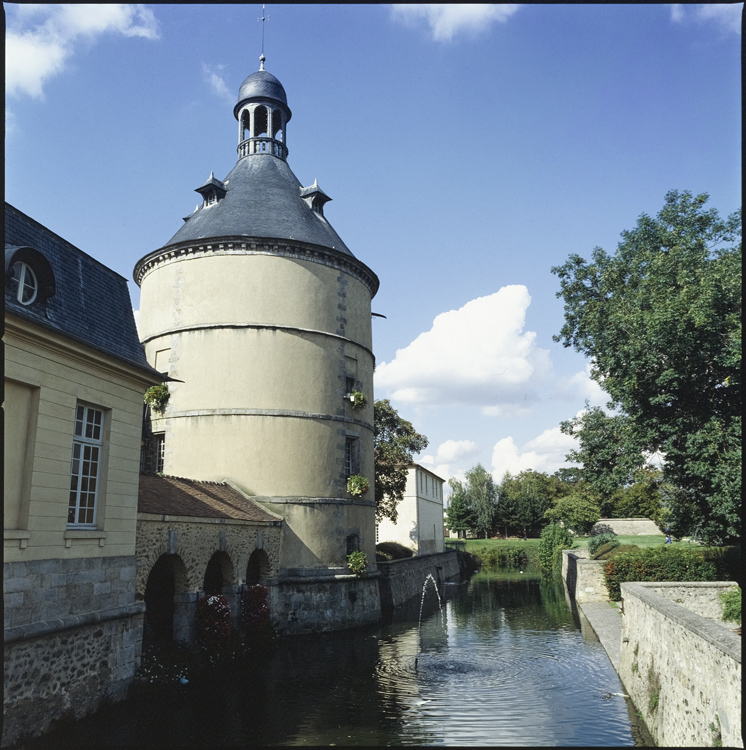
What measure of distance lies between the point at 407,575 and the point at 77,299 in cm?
2318

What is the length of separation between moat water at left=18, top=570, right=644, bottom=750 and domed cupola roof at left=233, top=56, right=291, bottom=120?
822 inches

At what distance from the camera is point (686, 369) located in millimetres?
17781

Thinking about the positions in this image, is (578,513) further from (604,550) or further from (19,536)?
(19,536)

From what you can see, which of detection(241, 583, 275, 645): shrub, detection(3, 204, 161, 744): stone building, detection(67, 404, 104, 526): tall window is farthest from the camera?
detection(241, 583, 275, 645): shrub

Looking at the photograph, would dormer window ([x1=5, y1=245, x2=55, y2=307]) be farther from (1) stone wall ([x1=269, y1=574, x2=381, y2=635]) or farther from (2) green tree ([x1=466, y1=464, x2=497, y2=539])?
(2) green tree ([x1=466, y1=464, x2=497, y2=539])

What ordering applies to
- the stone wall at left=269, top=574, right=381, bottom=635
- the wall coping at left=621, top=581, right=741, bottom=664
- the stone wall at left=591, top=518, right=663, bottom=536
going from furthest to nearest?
the stone wall at left=591, top=518, right=663, bottom=536 < the stone wall at left=269, top=574, right=381, bottom=635 < the wall coping at left=621, top=581, right=741, bottom=664

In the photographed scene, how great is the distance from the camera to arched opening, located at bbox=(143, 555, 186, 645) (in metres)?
15.5

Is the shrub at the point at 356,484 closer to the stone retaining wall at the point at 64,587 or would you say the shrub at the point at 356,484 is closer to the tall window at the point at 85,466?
the stone retaining wall at the point at 64,587

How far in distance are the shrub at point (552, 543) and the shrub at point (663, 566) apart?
2364 centimetres

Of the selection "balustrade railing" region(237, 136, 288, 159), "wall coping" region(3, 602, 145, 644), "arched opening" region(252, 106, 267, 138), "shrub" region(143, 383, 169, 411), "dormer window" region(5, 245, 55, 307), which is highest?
"arched opening" region(252, 106, 267, 138)

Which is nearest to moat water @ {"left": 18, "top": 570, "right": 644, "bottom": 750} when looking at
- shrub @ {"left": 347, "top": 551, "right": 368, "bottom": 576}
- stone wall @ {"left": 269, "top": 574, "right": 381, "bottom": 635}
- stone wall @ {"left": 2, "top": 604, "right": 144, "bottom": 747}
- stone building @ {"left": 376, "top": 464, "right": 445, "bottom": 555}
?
stone wall @ {"left": 2, "top": 604, "right": 144, "bottom": 747}

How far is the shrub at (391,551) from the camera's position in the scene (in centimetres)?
3844

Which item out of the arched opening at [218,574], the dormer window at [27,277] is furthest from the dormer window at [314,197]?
the dormer window at [27,277]

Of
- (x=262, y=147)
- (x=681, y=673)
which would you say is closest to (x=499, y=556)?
(x=262, y=147)
